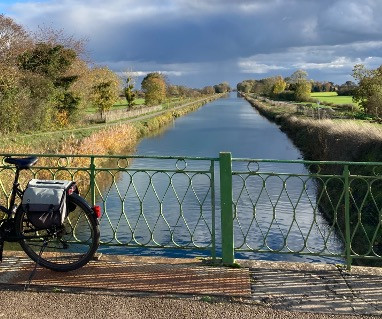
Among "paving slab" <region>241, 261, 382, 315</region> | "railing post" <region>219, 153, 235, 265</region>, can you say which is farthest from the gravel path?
"railing post" <region>219, 153, 235, 265</region>

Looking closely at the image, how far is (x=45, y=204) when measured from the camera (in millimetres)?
4293

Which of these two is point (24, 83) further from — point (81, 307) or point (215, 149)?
point (81, 307)

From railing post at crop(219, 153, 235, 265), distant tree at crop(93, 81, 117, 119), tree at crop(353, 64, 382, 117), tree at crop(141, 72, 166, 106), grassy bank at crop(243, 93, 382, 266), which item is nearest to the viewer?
railing post at crop(219, 153, 235, 265)

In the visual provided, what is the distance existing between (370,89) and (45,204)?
106 feet

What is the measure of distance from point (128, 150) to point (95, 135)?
4.79 m

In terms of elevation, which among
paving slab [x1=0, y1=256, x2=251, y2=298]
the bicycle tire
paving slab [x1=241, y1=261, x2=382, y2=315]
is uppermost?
the bicycle tire

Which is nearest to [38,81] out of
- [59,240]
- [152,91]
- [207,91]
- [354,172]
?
[354,172]

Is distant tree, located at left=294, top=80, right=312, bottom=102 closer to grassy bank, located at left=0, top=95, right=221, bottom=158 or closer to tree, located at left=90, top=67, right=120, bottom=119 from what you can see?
tree, located at left=90, top=67, right=120, bottom=119

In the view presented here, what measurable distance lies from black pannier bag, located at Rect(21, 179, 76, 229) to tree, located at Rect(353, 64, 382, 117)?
89.9ft

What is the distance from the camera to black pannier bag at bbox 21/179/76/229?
4.29m

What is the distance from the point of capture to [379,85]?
31406 mm

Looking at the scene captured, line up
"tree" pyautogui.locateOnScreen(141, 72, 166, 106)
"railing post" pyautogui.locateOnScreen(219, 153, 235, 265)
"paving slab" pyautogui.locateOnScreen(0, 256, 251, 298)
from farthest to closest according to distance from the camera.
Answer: "tree" pyautogui.locateOnScreen(141, 72, 166, 106) → "railing post" pyautogui.locateOnScreen(219, 153, 235, 265) → "paving slab" pyautogui.locateOnScreen(0, 256, 251, 298)

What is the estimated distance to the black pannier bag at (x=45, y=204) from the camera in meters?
4.29

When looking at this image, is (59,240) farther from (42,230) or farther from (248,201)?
(248,201)
